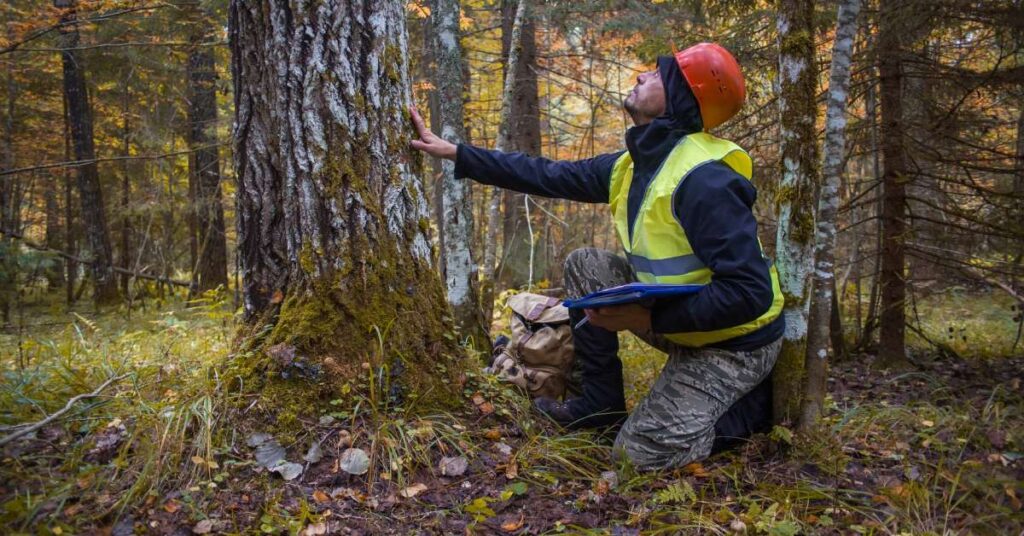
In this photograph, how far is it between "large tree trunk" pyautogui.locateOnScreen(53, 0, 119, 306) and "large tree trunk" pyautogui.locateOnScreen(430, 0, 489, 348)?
9562 millimetres

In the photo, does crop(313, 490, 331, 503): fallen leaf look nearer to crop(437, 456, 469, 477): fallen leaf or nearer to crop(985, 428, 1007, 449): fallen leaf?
crop(437, 456, 469, 477): fallen leaf

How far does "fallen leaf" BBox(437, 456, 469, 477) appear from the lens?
267cm

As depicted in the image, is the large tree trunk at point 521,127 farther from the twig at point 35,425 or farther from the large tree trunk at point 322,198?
the twig at point 35,425

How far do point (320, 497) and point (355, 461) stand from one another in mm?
220

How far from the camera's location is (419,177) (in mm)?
3242

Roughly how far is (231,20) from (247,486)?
216 centimetres

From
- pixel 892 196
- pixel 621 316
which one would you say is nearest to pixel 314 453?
pixel 621 316

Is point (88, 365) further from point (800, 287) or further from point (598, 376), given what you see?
point (800, 287)

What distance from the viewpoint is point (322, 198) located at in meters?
2.88

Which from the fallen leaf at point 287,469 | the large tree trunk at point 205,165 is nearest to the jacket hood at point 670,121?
the fallen leaf at point 287,469

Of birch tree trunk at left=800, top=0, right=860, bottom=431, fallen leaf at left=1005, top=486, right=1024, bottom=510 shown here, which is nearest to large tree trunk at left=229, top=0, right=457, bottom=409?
birch tree trunk at left=800, top=0, right=860, bottom=431

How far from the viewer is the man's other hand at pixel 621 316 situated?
2.90 meters

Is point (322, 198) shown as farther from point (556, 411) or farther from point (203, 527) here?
point (556, 411)

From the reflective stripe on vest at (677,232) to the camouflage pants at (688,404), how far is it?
0.13m
